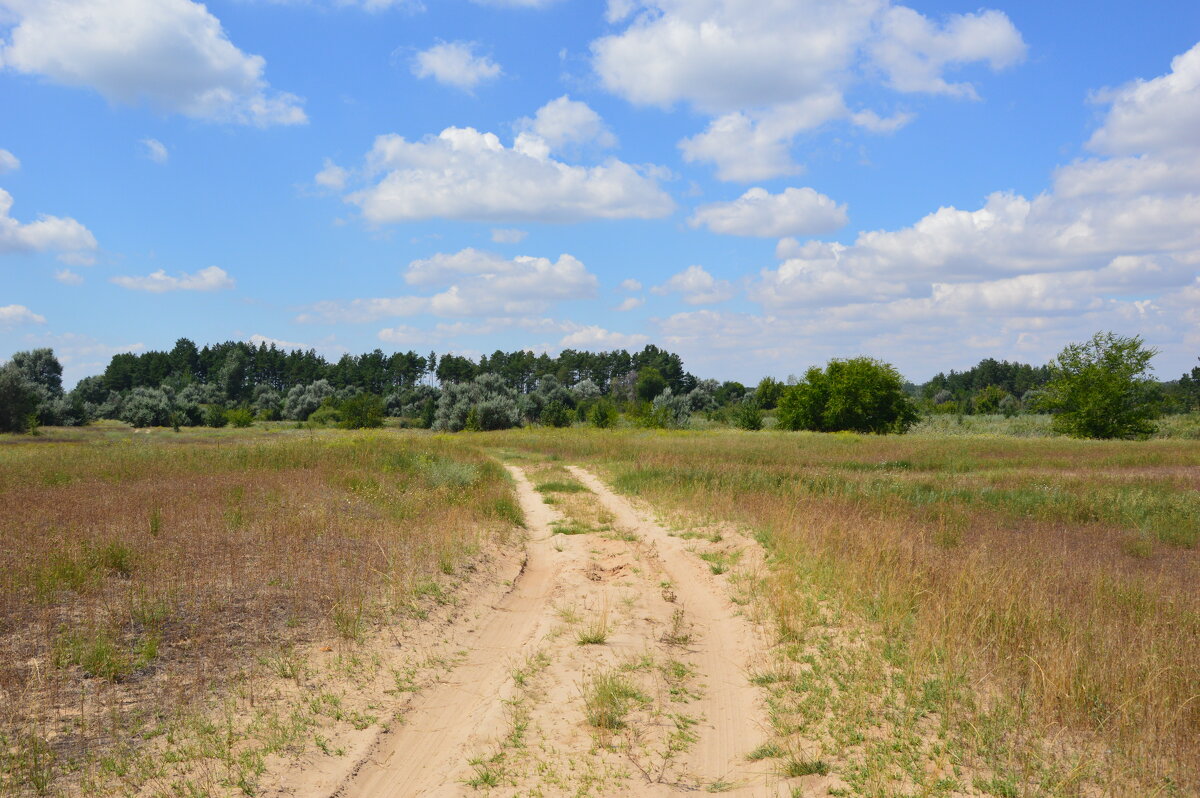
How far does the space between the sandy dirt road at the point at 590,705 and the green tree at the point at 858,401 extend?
2244 inches

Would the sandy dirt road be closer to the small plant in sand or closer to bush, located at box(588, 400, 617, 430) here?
the small plant in sand

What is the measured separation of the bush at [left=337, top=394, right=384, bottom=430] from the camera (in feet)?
265

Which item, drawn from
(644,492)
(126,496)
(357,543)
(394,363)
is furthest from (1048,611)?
(394,363)

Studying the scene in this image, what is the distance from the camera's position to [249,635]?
25.9 ft

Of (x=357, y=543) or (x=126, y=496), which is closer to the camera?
(x=357, y=543)

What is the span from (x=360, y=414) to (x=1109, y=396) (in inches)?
2963

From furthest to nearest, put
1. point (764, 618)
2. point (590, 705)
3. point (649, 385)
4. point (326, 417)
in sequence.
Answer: point (649, 385)
point (326, 417)
point (764, 618)
point (590, 705)

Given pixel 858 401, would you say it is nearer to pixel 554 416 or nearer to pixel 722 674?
pixel 554 416

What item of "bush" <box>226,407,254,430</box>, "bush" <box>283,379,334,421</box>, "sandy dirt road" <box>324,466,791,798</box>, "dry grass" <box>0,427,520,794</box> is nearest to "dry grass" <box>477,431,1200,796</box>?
"sandy dirt road" <box>324,466,791,798</box>

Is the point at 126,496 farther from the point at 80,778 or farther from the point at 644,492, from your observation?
the point at 644,492

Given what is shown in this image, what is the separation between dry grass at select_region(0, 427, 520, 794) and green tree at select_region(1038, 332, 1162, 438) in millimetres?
58470

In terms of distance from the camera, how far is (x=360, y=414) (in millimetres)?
82500

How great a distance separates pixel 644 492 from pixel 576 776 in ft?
50.7

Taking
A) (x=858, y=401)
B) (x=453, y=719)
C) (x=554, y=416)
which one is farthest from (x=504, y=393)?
(x=453, y=719)
